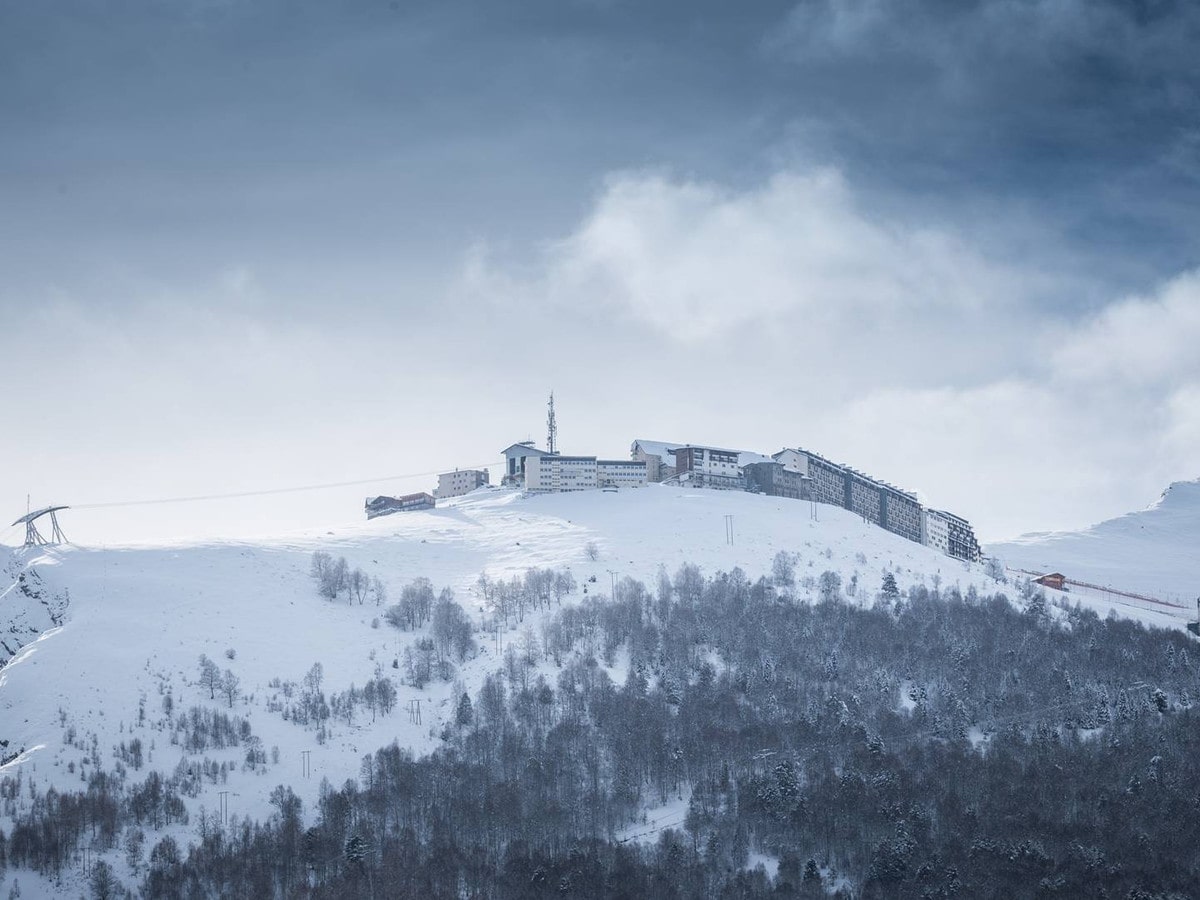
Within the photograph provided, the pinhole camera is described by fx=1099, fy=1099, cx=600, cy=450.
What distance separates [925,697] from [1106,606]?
193 ft

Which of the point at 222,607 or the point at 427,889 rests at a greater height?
the point at 222,607

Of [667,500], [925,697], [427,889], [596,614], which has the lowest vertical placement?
[427,889]

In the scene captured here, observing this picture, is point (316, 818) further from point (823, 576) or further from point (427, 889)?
point (823, 576)

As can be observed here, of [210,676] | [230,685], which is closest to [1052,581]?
[230,685]

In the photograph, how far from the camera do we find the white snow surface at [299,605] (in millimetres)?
109750

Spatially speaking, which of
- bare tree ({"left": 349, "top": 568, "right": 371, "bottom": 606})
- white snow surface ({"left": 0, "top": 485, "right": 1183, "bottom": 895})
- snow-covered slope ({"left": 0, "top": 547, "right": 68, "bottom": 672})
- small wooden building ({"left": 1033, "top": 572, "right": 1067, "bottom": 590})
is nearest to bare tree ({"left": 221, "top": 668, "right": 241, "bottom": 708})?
white snow surface ({"left": 0, "top": 485, "right": 1183, "bottom": 895})

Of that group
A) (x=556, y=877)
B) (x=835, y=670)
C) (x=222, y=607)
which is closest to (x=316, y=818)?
(x=556, y=877)

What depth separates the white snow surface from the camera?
110m

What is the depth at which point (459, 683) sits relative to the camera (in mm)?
128875

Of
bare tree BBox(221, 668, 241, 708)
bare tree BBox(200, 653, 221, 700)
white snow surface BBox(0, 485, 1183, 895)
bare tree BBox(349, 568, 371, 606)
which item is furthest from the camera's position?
bare tree BBox(349, 568, 371, 606)

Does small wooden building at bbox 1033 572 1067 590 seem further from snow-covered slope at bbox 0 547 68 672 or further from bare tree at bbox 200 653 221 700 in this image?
snow-covered slope at bbox 0 547 68 672

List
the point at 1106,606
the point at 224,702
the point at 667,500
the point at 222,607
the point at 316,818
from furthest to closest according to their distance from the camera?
the point at 667,500 → the point at 1106,606 → the point at 222,607 → the point at 224,702 → the point at 316,818

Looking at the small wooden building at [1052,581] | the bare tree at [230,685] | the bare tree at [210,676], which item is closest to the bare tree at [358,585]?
the bare tree at [210,676]

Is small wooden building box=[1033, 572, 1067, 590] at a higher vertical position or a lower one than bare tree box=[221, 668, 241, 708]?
higher
